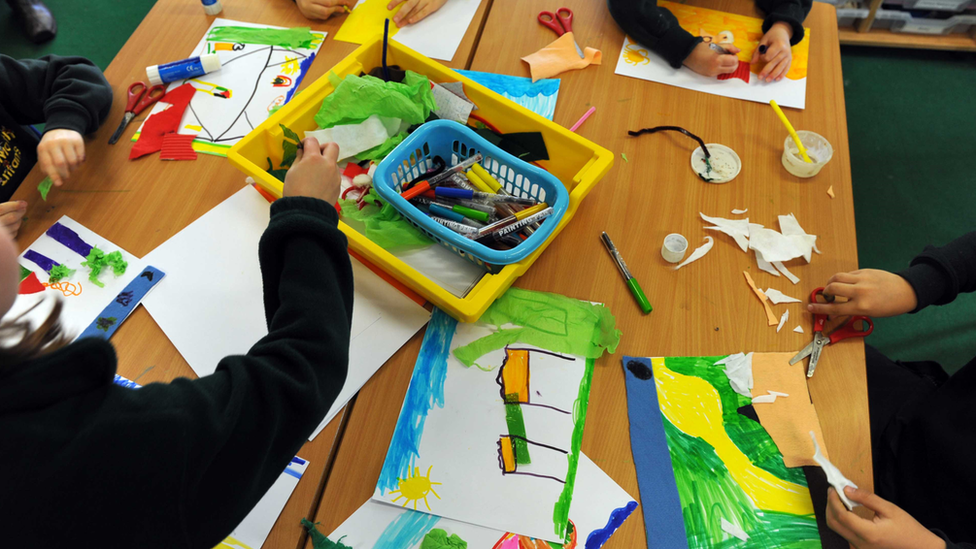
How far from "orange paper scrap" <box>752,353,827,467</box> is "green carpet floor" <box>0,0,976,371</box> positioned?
86cm

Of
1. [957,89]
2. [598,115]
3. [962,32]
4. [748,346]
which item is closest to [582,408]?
[748,346]

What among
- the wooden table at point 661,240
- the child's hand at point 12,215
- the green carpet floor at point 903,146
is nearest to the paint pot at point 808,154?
the wooden table at point 661,240

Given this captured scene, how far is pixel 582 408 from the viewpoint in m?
0.66

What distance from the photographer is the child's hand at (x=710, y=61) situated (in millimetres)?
953

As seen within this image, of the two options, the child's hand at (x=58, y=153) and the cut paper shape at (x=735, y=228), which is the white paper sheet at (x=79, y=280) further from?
the cut paper shape at (x=735, y=228)

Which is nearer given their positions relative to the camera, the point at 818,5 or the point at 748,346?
the point at 748,346

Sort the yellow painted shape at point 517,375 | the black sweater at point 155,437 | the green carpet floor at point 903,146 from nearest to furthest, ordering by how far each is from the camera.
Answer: the black sweater at point 155,437
the yellow painted shape at point 517,375
the green carpet floor at point 903,146

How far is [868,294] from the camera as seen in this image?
70cm

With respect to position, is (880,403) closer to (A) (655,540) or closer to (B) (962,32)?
(A) (655,540)

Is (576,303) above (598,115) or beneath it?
beneath

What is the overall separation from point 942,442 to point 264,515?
3.12ft

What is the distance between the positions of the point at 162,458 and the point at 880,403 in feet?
3.40

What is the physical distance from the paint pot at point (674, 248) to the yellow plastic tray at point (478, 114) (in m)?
0.14

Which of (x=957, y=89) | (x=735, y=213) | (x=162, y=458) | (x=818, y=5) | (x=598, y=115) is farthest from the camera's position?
(x=957, y=89)
